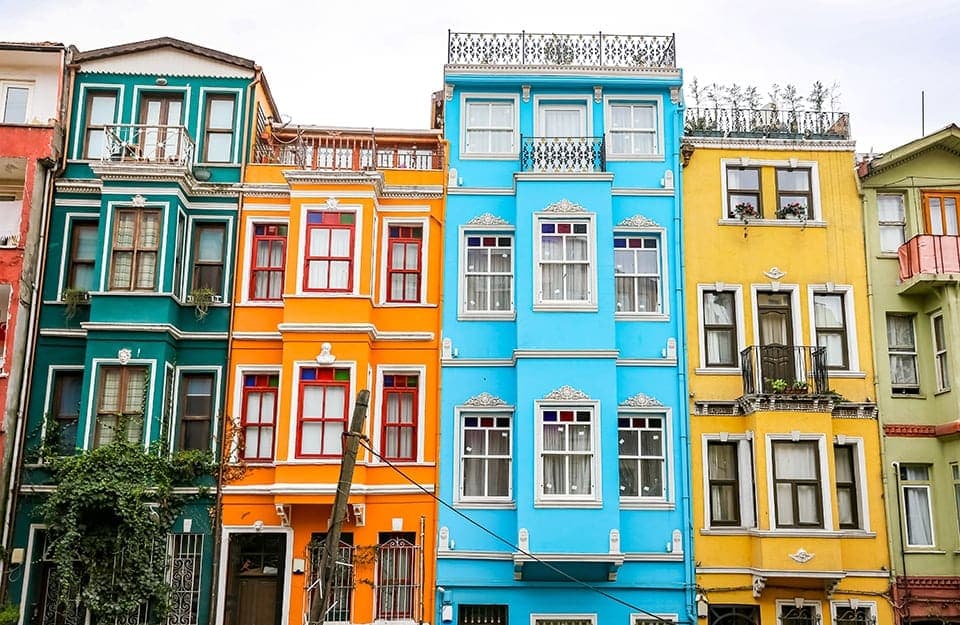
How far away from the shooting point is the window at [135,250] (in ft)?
65.8

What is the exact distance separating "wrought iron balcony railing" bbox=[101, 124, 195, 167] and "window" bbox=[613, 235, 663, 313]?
10.1 meters

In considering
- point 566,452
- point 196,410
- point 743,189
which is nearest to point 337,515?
point 566,452

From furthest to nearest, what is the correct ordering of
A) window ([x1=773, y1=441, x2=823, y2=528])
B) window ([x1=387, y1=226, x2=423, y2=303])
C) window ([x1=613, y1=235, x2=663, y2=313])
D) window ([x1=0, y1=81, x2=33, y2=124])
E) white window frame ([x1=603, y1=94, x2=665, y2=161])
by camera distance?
window ([x1=0, y1=81, x2=33, y2=124]) → white window frame ([x1=603, y1=94, x2=665, y2=161]) → window ([x1=387, y1=226, x2=423, y2=303]) → window ([x1=613, y1=235, x2=663, y2=313]) → window ([x1=773, y1=441, x2=823, y2=528])

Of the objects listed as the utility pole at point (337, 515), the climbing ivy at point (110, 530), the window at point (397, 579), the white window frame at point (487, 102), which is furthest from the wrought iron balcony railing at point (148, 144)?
the utility pole at point (337, 515)

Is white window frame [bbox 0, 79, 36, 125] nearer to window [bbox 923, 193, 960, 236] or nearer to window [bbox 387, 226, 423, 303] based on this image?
window [bbox 387, 226, 423, 303]

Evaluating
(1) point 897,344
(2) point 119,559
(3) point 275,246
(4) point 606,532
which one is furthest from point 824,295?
(2) point 119,559

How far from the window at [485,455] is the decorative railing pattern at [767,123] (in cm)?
838

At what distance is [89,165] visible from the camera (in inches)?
836

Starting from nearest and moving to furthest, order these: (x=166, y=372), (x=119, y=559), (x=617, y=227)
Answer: (x=119, y=559) < (x=166, y=372) < (x=617, y=227)

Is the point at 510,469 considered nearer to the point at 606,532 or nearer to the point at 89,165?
the point at 606,532

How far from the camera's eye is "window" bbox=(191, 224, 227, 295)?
20938 millimetres

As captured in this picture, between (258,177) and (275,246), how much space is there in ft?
5.52

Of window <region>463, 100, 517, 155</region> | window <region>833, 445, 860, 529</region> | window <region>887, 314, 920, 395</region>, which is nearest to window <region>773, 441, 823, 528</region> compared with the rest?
window <region>833, 445, 860, 529</region>

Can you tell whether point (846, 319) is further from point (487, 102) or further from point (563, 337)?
point (487, 102)
